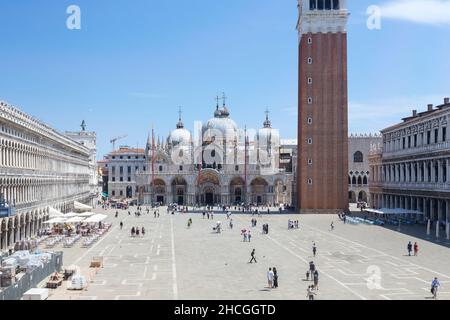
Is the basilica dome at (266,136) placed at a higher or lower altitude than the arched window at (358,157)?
higher

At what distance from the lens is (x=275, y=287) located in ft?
92.4

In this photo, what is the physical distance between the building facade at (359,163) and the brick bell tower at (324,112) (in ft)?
128

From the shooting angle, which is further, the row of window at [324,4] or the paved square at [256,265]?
the row of window at [324,4]

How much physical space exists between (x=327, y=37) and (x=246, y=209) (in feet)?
111

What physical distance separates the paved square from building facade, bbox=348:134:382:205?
68003 mm

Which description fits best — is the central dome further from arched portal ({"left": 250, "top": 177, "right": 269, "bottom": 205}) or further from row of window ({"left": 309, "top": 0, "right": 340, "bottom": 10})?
row of window ({"left": 309, "top": 0, "right": 340, "bottom": 10})

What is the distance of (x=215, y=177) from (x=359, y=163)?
3247cm

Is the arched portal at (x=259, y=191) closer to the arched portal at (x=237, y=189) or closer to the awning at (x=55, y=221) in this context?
the arched portal at (x=237, y=189)

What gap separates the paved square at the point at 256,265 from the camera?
26.9 meters

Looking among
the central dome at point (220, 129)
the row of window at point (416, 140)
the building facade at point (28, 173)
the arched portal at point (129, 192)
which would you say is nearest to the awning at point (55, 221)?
the building facade at point (28, 173)

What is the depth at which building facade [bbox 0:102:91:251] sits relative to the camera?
4275 centimetres

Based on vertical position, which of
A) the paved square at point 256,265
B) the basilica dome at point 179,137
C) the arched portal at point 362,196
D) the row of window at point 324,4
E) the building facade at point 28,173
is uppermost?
the row of window at point 324,4
